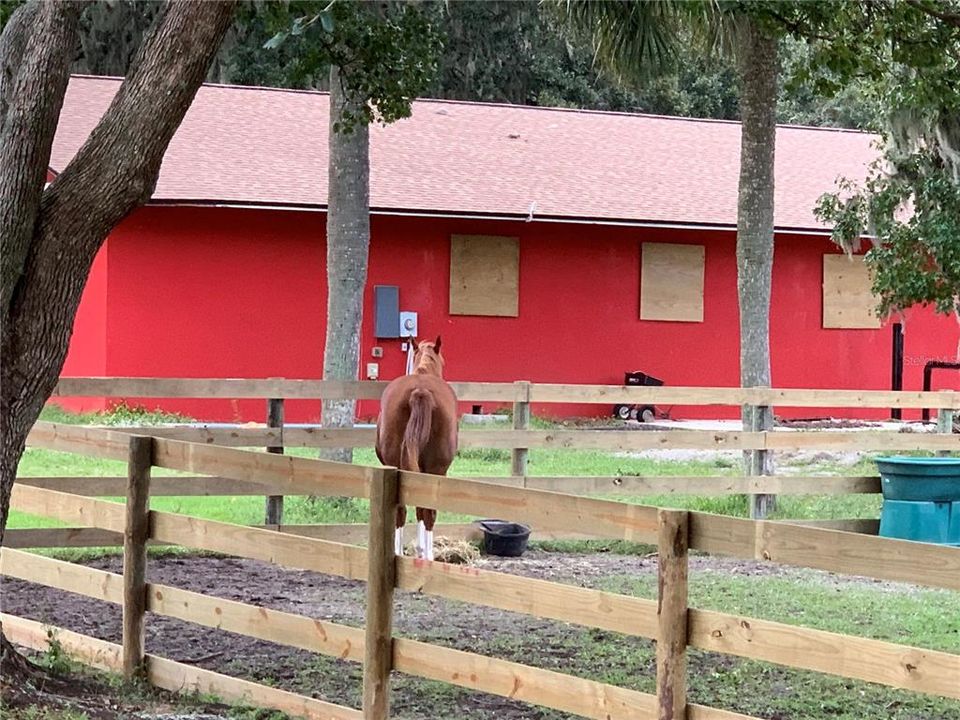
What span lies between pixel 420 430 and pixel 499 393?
6.39 feet

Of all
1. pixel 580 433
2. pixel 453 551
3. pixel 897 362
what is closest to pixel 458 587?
pixel 453 551

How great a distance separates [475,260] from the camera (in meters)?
22.0

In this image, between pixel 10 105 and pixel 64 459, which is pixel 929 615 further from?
pixel 64 459

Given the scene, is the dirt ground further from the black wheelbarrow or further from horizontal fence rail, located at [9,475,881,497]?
the black wheelbarrow

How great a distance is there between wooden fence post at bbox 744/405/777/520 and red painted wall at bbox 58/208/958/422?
381 inches

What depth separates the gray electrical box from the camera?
21.4m

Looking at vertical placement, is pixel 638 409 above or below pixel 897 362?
below

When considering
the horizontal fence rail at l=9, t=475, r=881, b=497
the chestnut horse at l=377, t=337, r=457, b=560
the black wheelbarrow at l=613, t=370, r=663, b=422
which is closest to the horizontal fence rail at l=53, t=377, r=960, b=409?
the horizontal fence rail at l=9, t=475, r=881, b=497

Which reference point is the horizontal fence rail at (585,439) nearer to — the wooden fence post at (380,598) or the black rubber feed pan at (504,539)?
the black rubber feed pan at (504,539)

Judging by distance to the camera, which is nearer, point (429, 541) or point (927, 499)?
point (429, 541)

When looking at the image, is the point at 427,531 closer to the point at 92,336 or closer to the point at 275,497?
the point at 275,497

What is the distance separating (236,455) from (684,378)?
17.1 meters

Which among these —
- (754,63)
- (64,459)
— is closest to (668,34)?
(754,63)

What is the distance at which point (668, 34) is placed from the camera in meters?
13.3
